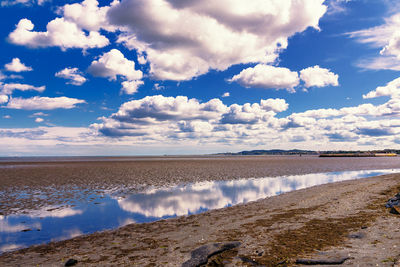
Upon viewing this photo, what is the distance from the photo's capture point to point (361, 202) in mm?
19484

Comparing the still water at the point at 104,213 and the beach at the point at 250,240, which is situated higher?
the beach at the point at 250,240

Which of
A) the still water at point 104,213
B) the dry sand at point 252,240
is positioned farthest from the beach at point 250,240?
the still water at point 104,213

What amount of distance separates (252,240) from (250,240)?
9cm

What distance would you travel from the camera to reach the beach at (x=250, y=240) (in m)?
9.52

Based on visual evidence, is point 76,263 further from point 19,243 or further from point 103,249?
point 19,243

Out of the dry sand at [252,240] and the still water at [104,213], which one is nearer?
the dry sand at [252,240]

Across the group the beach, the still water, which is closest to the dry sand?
the beach

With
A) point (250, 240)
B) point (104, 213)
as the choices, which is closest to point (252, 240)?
point (250, 240)

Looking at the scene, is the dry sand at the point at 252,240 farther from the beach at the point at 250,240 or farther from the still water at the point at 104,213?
the still water at the point at 104,213

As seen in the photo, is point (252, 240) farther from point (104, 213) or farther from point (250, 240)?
point (104, 213)

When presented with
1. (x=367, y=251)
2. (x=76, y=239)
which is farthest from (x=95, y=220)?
(x=367, y=251)

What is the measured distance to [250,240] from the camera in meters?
11.9

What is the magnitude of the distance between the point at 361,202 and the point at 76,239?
793 inches

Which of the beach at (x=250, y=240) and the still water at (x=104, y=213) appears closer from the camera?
the beach at (x=250, y=240)
